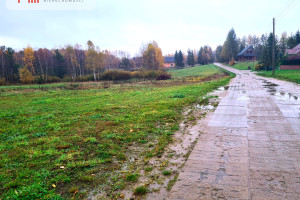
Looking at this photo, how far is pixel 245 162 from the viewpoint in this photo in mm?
3910

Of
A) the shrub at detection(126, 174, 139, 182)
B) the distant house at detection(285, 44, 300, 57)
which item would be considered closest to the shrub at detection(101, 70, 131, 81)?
the distant house at detection(285, 44, 300, 57)

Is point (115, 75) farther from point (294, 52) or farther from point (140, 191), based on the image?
point (294, 52)

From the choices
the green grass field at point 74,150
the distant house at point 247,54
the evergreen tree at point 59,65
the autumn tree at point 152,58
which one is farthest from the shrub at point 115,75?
the distant house at point 247,54

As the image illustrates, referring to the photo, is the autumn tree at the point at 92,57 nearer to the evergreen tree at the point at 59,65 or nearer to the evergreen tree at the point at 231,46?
the evergreen tree at the point at 59,65

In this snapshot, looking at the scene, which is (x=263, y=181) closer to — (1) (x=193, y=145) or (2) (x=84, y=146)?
(1) (x=193, y=145)

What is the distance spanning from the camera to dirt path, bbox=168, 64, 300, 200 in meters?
3.01

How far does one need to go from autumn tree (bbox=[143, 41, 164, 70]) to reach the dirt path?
50941mm

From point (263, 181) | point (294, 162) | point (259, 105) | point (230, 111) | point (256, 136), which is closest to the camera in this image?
point (263, 181)

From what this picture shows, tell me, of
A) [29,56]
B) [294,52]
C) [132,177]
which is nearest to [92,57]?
[29,56]

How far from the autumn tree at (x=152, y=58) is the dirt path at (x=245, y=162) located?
50.9m

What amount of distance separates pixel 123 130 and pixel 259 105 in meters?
7.23

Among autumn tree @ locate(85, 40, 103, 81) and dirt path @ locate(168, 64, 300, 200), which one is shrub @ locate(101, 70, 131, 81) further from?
dirt path @ locate(168, 64, 300, 200)

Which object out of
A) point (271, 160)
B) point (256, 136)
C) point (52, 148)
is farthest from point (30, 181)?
point (256, 136)

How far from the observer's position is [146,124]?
6801 millimetres
